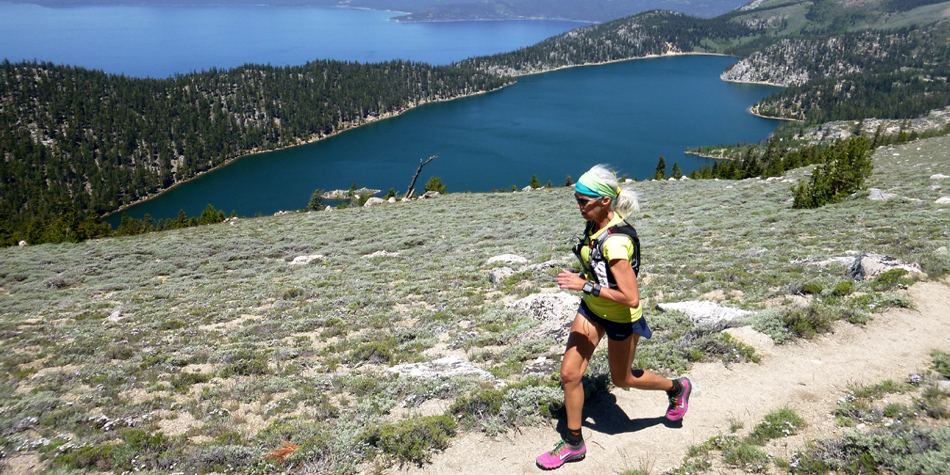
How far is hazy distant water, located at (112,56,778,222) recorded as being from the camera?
11356 cm

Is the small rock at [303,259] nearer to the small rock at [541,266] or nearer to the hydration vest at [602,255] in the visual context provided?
the small rock at [541,266]

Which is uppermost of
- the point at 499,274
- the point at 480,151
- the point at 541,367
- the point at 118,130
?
the point at 118,130

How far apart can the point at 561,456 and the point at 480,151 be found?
5155 inches

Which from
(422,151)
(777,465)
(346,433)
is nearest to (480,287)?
(346,433)

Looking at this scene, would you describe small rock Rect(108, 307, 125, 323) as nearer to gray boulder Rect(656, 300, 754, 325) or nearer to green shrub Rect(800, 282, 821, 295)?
gray boulder Rect(656, 300, 754, 325)

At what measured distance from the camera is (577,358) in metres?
4.98

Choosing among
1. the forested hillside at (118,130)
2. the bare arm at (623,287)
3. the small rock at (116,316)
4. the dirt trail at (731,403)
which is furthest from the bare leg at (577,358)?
the forested hillside at (118,130)

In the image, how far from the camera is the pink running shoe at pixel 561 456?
5.21 metres

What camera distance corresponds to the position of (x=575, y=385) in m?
5.09

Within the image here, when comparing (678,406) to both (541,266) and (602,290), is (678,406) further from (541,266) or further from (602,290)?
(541,266)

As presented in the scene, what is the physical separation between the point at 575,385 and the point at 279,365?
263 inches

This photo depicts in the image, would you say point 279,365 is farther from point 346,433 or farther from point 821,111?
point 821,111

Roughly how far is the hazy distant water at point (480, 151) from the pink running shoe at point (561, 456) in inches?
3814

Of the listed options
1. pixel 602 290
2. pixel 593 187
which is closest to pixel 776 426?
pixel 602 290
